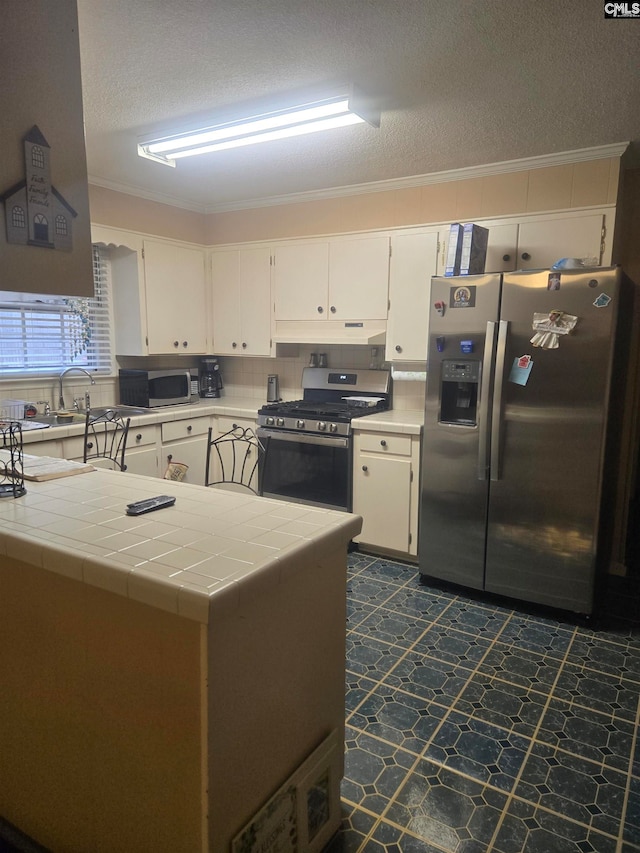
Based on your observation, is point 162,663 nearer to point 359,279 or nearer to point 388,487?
point 388,487

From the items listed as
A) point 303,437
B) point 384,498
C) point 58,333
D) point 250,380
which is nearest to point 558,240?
point 384,498

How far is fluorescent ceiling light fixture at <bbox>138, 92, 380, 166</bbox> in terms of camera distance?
239 centimetres

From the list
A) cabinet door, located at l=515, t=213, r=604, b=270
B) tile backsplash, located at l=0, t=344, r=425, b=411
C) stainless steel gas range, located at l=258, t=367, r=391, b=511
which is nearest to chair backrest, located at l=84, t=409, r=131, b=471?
tile backsplash, located at l=0, t=344, r=425, b=411

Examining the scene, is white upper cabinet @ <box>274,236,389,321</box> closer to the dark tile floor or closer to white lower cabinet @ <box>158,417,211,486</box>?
white lower cabinet @ <box>158,417,211,486</box>

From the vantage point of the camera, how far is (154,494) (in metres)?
1.68

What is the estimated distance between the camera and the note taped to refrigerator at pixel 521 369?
2.75 meters

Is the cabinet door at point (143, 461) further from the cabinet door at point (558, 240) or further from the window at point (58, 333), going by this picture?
the cabinet door at point (558, 240)

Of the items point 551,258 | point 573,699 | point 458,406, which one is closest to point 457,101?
point 551,258

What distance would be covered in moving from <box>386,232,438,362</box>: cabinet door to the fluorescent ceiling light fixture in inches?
40.8

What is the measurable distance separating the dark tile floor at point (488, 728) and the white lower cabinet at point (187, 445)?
1.72m

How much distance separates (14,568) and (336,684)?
36.5 inches

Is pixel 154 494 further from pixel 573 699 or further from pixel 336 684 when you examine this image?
pixel 573 699

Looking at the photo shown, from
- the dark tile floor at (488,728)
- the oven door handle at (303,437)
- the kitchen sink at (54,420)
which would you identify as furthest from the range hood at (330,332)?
the dark tile floor at (488,728)

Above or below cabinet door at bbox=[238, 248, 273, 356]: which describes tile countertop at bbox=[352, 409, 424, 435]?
below
